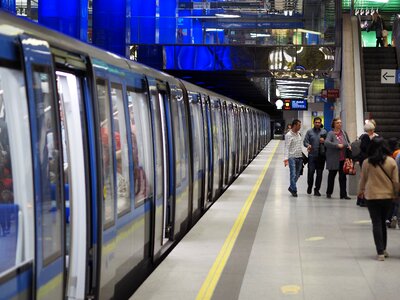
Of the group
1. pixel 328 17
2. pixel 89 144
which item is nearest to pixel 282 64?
pixel 328 17

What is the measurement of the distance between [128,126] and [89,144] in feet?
5.15

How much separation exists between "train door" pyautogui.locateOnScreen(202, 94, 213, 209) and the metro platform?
302 millimetres

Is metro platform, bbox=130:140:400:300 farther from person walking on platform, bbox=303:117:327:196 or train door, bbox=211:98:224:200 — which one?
person walking on platform, bbox=303:117:327:196

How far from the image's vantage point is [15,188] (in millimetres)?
4555

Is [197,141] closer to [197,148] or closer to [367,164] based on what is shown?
[197,148]

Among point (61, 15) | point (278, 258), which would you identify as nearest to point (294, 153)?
point (278, 258)

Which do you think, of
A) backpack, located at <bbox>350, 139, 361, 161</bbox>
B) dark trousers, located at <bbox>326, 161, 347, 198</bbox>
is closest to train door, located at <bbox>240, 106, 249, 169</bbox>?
dark trousers, located at <bbox>326, 161, 347, 198</bbox>

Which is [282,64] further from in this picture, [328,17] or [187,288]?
[187,288]

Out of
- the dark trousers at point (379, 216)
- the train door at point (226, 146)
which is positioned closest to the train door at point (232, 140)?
the train door at point (226, 146)

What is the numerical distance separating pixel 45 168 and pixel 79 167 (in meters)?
1.02

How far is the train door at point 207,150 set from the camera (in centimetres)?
1506

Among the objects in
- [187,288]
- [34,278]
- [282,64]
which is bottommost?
[187,288]

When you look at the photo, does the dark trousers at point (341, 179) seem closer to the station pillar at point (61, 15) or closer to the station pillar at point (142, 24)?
the station pillar at point (61, 15)

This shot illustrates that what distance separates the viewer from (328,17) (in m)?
30.2
